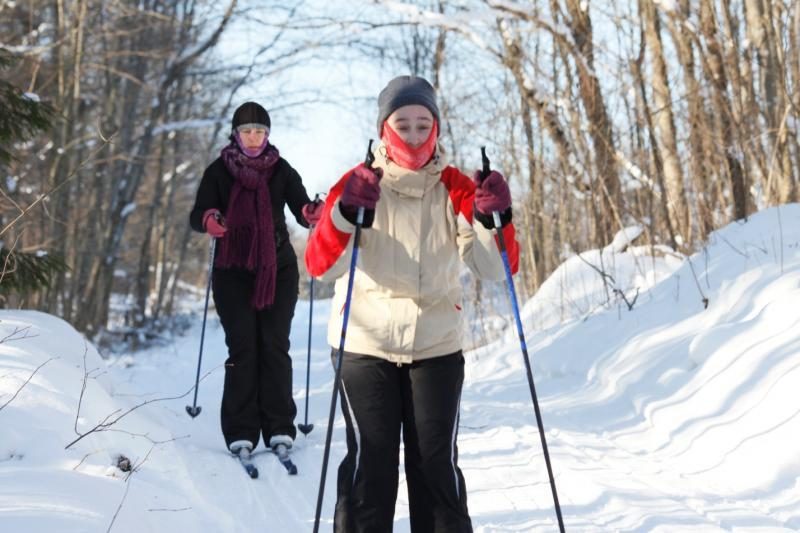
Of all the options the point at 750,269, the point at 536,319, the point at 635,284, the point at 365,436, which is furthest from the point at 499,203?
the point at 536,319

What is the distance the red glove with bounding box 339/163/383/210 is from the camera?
2.75 m

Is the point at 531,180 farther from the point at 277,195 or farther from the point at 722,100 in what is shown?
the point at 277,195

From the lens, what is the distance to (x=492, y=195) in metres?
2.77

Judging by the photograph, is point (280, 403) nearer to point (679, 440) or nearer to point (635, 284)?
point (679, 440)

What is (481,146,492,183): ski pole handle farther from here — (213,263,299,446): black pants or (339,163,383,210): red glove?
(213,263,299,446): black pants

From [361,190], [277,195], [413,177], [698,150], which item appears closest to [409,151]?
[413,177]

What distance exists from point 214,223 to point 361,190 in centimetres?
239

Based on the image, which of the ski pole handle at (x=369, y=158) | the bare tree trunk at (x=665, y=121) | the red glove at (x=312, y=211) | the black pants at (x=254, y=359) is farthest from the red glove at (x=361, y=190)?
the bare tree trunk at (x=665, y=121)

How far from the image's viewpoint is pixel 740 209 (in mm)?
9281

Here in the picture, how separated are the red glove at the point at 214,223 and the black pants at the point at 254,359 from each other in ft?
1.02

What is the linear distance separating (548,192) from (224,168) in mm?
8843

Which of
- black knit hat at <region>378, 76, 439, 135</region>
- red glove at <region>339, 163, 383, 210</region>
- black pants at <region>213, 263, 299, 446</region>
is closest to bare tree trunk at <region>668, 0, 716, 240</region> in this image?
black pants at <region>213, 263, 299, 446</region>

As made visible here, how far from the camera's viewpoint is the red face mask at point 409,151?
288 cm

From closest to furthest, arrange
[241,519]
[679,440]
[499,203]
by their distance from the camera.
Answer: [499,203]
[241,519]
[679,440]
